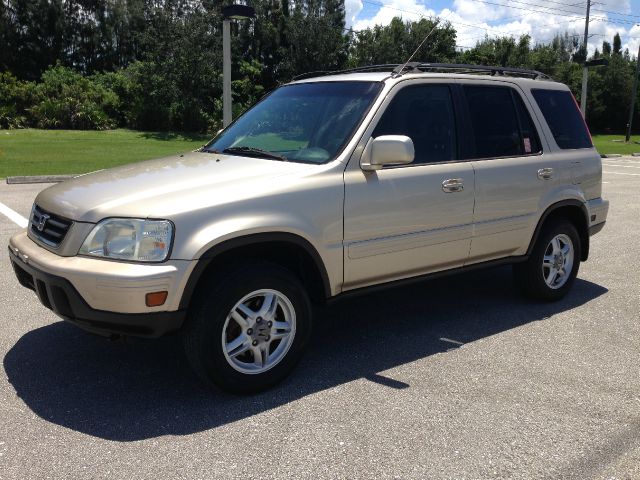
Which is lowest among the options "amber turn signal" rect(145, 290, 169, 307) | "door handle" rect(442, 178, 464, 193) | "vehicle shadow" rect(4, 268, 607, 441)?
"vehicle shadow" rect(4, 268, 607, 441)

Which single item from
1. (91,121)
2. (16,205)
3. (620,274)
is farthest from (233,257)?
(91,121)

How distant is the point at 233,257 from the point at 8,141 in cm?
2240

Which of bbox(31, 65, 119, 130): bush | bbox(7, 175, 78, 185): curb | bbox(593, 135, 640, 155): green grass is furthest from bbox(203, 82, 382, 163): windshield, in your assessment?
bbox(593, 135, 640, 155): green grass

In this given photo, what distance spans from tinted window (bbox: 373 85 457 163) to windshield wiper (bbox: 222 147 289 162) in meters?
0.68

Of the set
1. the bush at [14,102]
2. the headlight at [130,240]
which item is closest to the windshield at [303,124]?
the headlight at [130,240]

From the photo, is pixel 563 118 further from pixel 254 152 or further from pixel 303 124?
pixel 254 152

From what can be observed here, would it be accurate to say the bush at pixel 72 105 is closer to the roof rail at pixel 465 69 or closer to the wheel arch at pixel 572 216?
the roof rail at pixel 465 69

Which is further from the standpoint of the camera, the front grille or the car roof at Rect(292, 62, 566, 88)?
the car roof at Rect(292, 62, 566, 88)

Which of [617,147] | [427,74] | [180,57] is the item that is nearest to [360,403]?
[427,74]

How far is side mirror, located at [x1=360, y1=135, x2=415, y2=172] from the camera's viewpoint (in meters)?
3.99

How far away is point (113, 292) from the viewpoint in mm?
3316

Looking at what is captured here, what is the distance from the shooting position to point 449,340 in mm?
4812

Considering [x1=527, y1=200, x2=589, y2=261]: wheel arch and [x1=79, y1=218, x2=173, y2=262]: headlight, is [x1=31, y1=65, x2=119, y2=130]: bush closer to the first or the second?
[x1=527, y1=200, x2=589, y2=261]: wheel arch

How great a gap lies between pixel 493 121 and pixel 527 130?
0.43m
